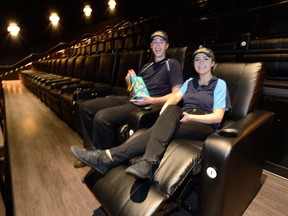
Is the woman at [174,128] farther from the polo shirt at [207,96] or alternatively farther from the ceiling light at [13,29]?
the ceiling light at [13,29]

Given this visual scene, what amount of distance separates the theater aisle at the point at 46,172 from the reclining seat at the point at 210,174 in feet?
0.75

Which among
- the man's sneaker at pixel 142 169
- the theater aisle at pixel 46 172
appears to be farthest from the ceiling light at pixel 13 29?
the man's sneaker at pixel 142 169

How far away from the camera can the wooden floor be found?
1.35m

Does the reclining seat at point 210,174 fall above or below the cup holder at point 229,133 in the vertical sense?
below

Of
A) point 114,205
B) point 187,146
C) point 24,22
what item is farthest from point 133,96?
point 24,22

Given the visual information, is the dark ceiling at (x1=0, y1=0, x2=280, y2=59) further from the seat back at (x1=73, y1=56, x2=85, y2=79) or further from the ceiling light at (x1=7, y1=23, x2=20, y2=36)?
the seat back at (x1=73, y1=56, x2=85, y2=79)

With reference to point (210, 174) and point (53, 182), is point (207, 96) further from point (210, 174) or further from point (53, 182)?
point (53, 182)

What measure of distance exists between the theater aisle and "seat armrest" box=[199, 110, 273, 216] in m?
0.76

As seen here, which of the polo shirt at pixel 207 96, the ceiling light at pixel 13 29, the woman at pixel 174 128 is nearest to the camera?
the woman at pixel 174 128

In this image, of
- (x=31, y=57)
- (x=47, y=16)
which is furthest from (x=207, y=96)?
(x=31, y=57)

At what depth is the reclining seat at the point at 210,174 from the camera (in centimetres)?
97

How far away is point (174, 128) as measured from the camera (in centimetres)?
127

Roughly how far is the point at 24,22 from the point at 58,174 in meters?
9.06

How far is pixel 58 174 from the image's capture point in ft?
5.78
